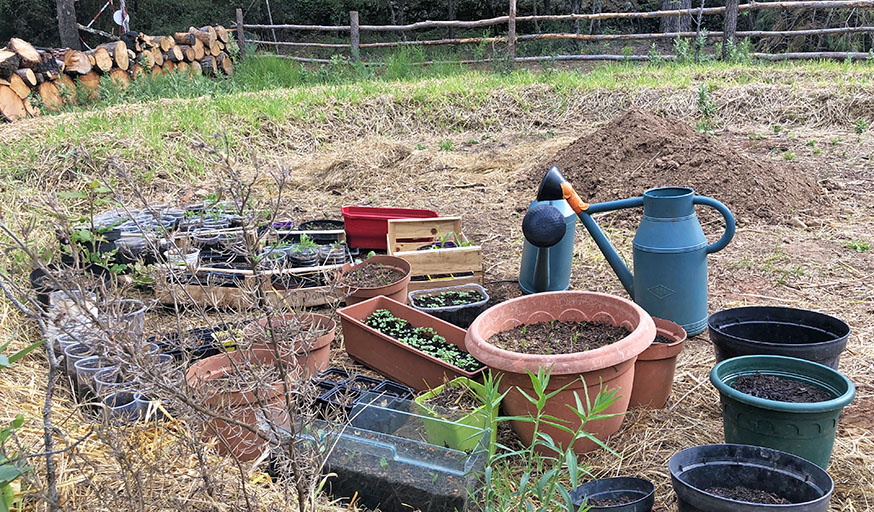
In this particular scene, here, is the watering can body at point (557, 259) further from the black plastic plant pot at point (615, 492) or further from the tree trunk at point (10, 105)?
the tree trunk at point (10, 105)

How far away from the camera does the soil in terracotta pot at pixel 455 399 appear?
209 centimetres

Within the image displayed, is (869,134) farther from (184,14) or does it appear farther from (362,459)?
(184,14)

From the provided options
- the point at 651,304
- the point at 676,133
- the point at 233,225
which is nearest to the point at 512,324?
→ the point at 651,304

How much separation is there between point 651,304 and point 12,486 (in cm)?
220

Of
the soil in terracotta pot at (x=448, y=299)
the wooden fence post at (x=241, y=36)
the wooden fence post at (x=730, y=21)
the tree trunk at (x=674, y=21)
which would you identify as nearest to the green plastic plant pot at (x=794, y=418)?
the soil in terracotta pot at (x=448, y=299)

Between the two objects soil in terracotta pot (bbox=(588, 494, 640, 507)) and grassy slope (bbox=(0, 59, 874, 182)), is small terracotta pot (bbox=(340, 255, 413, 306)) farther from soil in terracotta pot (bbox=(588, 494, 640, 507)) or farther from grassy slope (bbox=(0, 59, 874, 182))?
grassy slope (bbox=(0, 59, 874, 182))

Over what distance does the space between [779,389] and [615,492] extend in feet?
1.92

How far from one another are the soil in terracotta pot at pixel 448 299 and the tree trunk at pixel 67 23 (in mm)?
10741

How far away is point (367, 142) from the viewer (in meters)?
6.55

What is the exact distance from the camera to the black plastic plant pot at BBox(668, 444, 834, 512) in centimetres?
151

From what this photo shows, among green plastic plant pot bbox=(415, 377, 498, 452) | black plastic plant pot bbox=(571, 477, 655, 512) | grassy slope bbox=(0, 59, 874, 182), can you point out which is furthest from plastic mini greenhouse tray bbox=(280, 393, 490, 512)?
grassy slope bbox=(0, 59, 874, 182)

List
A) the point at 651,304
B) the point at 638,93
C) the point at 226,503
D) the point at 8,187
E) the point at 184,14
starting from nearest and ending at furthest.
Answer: the point at 226,503 < the point at 651,304 < the point at 8,187 < the point at 638,93 < the point at 184,14

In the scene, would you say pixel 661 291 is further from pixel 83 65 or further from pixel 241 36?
pixel 241 36

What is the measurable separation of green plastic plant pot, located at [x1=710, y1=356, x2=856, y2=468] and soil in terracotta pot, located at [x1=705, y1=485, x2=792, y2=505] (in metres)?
0.20
